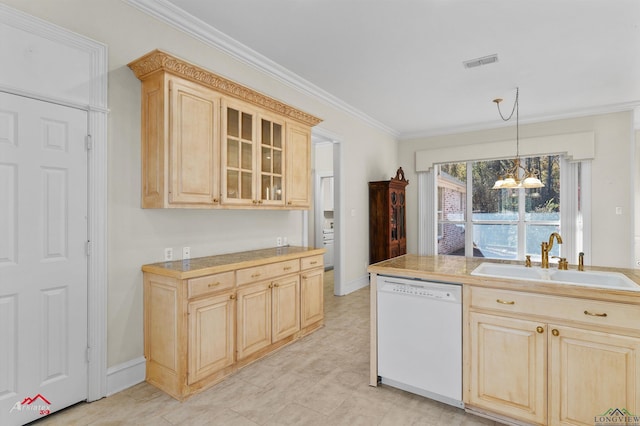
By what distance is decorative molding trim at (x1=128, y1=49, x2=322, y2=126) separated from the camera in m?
2.29

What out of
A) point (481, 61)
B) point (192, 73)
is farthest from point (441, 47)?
point (192, 73)

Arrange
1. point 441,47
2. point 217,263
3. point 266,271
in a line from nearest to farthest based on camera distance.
→ 1. point 217,263
2. point 266,271
3. point 441,47

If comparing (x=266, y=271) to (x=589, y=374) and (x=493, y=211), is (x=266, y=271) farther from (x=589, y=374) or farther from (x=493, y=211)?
(x=493, y=211)

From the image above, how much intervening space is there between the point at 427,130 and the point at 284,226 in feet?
13.6

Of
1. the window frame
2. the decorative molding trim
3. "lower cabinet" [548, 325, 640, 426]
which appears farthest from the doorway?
"lower cabinet" [548, 325, 640, 426]

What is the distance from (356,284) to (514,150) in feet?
12.1

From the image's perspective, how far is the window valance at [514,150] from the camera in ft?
16.9

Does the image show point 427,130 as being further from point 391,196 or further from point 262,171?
point 262,171

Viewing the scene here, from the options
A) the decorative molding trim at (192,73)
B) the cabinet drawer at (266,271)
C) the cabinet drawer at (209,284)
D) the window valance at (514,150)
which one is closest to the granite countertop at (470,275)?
the cabinet drawer at (266,271)

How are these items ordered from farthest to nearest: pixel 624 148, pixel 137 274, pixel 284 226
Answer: pixel 624 148
pixel 284 226
pixel 137 274

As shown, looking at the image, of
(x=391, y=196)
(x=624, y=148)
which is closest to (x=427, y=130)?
(x=391, y=196)

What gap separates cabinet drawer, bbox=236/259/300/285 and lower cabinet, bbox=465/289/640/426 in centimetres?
168

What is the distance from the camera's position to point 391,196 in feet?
18.7

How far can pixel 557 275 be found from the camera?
2209 mm
